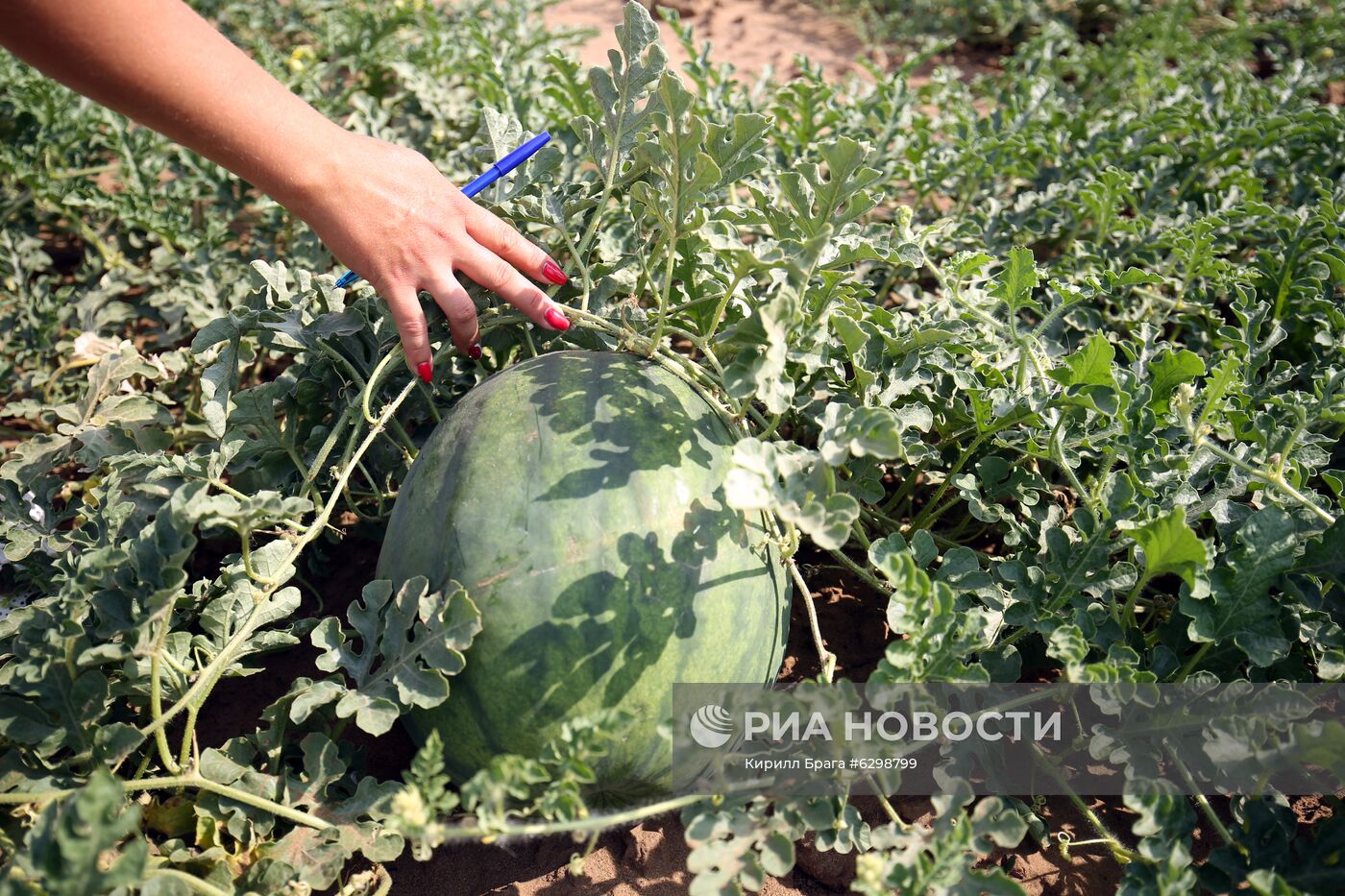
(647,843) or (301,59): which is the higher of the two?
(301,59)

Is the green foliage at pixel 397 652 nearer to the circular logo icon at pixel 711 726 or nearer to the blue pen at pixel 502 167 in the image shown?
the circular logo icon at pixel 711 726

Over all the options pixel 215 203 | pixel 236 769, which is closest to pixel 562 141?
pixel 215 203

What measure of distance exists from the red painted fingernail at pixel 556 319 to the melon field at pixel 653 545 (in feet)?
0.17

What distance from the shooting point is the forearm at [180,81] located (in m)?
1.55

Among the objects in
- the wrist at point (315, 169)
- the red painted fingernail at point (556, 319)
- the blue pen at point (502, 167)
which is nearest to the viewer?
the wrist at point (315, 169)

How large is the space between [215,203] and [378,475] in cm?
164

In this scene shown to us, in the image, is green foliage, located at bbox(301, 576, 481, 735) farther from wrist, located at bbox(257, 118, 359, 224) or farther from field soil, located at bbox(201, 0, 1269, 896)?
wrist, located at bbox(257, 118, 359, 224)

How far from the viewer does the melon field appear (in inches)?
60.9

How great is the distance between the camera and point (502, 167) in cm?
220

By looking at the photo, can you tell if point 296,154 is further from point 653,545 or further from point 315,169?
point 653,545

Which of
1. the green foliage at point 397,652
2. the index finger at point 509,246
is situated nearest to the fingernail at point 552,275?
the index finger at point 509,246

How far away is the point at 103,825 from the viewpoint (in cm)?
126

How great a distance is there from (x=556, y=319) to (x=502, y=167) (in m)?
0.50

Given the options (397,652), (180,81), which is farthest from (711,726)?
(180,81)
